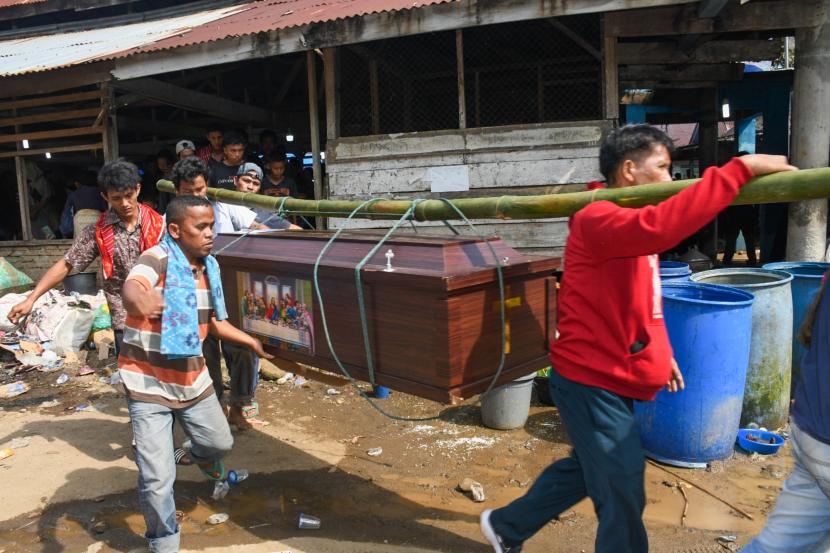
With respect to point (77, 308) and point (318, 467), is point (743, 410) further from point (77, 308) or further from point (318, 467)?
point (77, 308)

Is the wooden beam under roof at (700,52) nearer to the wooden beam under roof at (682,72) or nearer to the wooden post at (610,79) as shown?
the wooden beam under roof at (682,72)

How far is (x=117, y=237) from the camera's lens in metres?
3.87

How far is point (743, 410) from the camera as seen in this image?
13.1 feet

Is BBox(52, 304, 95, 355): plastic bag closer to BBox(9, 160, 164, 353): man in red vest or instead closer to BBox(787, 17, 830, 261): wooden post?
BBox(9, 160, 164, 353): man in red vest

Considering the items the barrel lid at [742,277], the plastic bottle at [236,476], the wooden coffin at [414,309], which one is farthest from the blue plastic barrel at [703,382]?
the plastic bottle at [236,476]

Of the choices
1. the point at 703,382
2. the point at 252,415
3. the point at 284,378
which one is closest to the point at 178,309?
the point at 252,415

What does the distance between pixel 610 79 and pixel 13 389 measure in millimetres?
6276

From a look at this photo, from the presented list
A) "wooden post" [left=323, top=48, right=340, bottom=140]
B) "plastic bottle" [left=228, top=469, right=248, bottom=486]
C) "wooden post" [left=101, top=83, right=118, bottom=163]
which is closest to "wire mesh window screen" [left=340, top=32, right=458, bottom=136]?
"wooden post" [left=323, top=48, right=340, bottom=140]

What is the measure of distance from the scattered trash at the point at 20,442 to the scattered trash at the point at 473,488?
3.12 meters

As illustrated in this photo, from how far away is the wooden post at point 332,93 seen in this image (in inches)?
253

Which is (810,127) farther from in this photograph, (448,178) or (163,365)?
(163,365)

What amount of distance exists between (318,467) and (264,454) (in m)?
0.43

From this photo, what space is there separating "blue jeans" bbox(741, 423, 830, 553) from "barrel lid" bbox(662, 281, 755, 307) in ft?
5.73

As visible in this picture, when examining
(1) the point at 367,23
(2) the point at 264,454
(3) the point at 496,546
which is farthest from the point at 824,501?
(1) the point at 367,23
